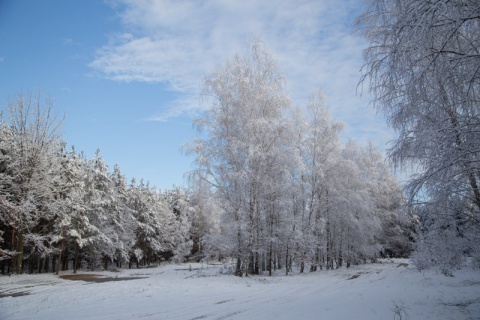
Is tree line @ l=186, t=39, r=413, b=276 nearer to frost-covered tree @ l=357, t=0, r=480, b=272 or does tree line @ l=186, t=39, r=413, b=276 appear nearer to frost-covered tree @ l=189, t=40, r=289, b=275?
frost-covered tree @ l=189, t=40, r=289, b=275

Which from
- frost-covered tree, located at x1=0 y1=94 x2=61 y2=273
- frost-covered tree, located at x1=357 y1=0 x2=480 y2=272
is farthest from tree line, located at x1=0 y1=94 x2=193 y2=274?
frost-covered tree, located at x1=357 y1=0 x2=480 y2=272

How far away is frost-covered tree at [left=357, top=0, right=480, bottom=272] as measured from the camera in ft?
14.6

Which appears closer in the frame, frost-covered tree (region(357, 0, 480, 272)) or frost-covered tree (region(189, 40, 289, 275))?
frost-covered tree (region(357, 0, 480, 272))

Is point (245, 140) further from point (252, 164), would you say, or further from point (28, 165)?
point (28, 165)

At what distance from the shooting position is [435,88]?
18.1 feet

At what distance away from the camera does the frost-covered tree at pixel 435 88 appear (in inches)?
176

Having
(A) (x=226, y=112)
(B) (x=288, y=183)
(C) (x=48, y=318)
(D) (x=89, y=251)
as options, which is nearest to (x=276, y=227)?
(B) (x=288, y=183)

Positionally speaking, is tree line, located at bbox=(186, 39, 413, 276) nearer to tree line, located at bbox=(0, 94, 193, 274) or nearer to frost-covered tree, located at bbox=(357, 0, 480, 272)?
tree line, located at bbox=(0, 94, 193, 274)

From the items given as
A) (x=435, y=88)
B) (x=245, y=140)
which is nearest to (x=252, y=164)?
(x=245, y=140)

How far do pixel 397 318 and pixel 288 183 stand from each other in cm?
1236

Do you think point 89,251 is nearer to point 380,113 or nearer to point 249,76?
point 249,76

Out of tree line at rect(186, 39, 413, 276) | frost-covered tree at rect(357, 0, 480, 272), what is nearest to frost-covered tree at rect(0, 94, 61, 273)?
tree line at rect(186, 39, 413, 276)

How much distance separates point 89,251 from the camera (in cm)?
2997

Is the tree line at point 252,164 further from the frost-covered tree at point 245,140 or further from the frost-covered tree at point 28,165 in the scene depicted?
the frost-covered tree at point 28,165
